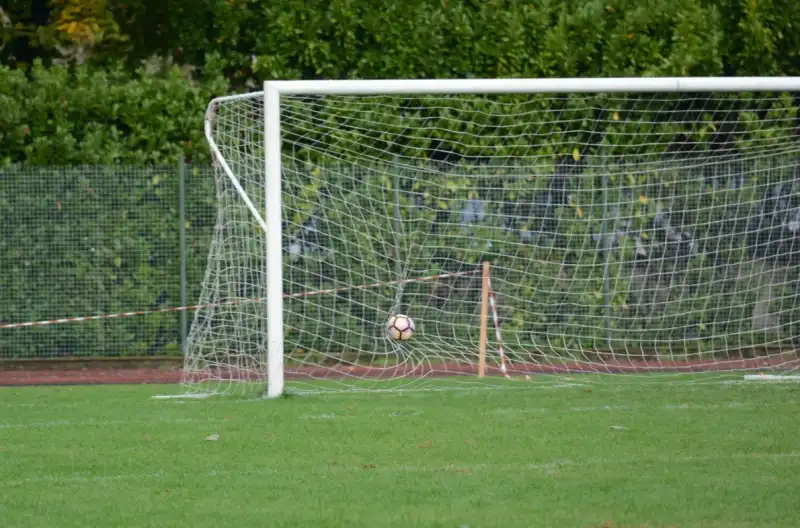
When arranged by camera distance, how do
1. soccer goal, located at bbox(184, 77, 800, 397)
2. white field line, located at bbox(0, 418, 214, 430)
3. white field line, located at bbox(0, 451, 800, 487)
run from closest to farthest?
white field line, located at bbox(0, 451, 800, 487), white field line, located at bbox(0, 418, 214, 430), soccer goal, located at bbox(184, 77, 800, 397)

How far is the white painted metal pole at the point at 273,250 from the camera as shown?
31.0ft

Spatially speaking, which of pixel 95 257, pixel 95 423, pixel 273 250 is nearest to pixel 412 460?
pixel 95 423

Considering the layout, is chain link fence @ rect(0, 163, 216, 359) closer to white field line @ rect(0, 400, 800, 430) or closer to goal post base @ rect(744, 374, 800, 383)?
white field line @ rect(0, 400, 800, 430)

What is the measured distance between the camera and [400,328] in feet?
36.3

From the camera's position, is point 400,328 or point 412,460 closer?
point 412,460

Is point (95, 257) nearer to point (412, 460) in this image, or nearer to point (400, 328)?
point (400, 328)

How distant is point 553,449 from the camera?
6828 mm

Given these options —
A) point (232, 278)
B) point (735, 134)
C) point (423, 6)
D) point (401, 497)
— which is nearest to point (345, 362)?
point (232, 278)

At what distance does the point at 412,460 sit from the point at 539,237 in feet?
23.0

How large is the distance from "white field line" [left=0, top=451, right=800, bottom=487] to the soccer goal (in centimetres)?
593

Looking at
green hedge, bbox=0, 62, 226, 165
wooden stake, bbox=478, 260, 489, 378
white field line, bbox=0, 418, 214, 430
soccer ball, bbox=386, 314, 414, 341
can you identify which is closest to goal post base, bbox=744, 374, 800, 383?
wooden stake, bbox=478, 260, 489, 378

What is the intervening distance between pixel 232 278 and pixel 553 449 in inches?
180

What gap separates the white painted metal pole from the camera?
31.0ft

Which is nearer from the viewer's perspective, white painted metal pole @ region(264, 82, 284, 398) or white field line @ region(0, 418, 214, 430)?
white field line @ region(0, 418, 214, 430)
